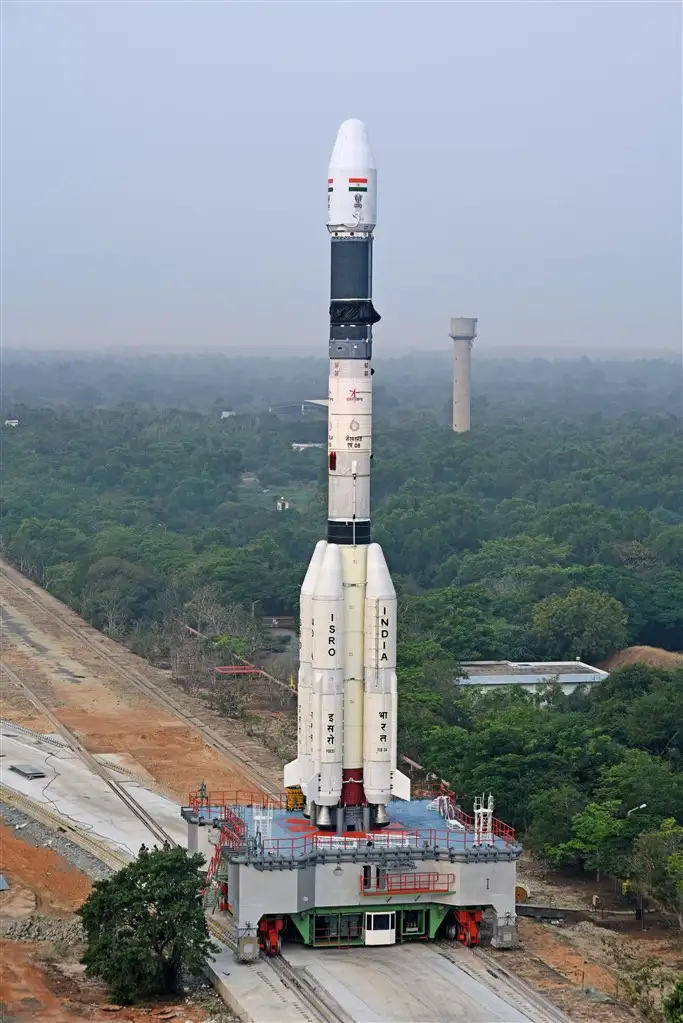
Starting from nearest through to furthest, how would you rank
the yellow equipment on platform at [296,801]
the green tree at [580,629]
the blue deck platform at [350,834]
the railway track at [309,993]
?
the railway track at [309,993] < the blue deck platform at [350,834] < the yellow equipment on platform at [296,801] < the green tree at [580,629]

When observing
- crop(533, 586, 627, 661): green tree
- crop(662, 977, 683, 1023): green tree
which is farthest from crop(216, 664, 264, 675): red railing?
crop(662, 977, 683, 1023): green tree

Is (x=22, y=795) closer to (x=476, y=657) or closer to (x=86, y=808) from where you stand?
(x=86, y=808)

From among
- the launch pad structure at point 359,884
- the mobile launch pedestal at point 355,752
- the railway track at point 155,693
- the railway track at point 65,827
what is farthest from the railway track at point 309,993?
the railway track at point 155,693

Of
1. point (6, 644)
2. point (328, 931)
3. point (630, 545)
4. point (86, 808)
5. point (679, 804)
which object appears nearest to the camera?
point (328, 931)

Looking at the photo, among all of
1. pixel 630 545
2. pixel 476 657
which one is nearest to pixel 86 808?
pixel 476 657

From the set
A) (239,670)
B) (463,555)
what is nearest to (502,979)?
(239,670)

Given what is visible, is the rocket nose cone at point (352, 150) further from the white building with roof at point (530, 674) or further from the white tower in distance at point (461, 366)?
the white tower in distance at point (461, 366)

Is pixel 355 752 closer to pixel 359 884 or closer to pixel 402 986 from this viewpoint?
pixel 359 884

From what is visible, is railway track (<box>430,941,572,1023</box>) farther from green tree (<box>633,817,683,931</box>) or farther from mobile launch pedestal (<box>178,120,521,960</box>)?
green tree (<box>633,817,683,931</box>)
